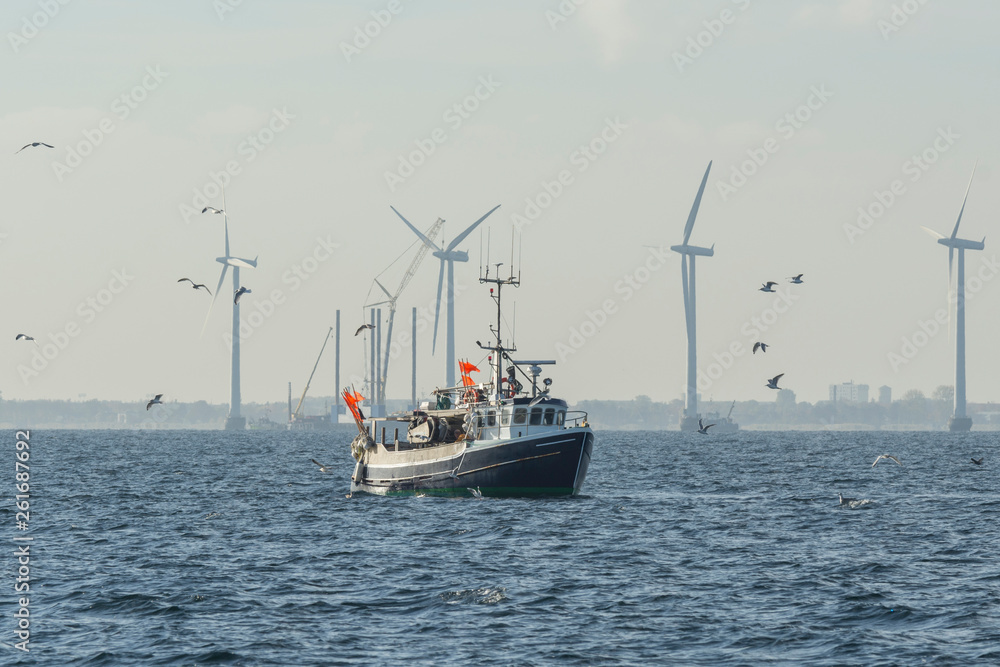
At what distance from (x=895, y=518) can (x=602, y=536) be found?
63.9 ft

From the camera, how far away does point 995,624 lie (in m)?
33.5

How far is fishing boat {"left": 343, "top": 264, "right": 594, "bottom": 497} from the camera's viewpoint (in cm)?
6894

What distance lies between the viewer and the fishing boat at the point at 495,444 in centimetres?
6894

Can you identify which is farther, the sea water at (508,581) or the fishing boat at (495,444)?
the fishing boat at (495,444)

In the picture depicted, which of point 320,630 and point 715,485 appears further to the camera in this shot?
point 715,485

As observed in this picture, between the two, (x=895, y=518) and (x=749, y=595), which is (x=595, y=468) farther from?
(x=749, y=595)

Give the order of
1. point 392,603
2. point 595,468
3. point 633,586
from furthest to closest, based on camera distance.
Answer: point 595,468 < point 633,586 < point 392,603

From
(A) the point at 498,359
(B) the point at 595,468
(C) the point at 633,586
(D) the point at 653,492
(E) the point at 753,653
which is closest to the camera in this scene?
(E) the point at 753,653

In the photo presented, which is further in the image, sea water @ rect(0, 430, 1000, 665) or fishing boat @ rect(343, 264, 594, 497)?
fishing boat @ rect(343, 264, 594, 497)

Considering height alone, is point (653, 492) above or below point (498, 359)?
below

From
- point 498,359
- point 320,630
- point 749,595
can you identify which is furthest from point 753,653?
point 498,359

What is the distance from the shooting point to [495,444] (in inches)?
2704

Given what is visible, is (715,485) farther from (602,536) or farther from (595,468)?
(602,536)

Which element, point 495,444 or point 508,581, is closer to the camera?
point 508,581
